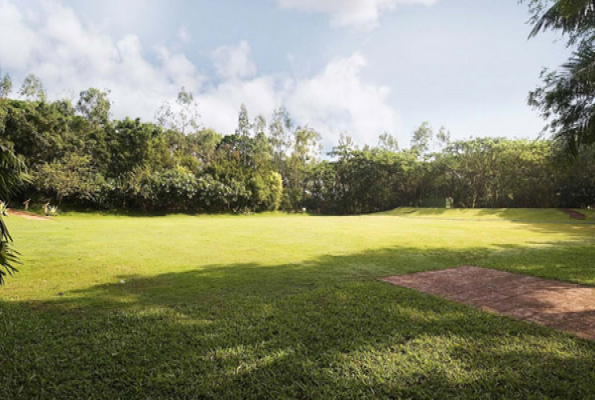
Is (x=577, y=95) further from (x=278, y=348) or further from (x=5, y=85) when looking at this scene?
(x=5, y=85)

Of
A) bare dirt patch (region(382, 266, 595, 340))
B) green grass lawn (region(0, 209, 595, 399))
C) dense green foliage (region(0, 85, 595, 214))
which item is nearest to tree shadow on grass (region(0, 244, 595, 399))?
green grass lawn (region(0, 209, 595, 399))

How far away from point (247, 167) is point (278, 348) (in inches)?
1217

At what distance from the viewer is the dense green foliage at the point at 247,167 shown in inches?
901

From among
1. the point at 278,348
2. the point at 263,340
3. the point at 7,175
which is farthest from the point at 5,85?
the point at 278,348

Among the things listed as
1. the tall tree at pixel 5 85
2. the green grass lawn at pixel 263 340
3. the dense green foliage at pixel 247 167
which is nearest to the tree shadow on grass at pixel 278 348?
the green grass lawn at pixel 263 340

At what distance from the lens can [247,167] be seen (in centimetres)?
3284

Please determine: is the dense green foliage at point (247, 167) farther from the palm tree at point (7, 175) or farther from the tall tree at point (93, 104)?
the palm tree at point (7, 175)

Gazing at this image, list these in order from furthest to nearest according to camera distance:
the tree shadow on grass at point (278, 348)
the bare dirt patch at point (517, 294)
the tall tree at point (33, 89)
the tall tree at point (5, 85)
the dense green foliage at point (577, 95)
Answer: the tall tree at point (33, 89)
the tall tree at point (5, 85)
the dense green foliage at point (577, 95)
the bare dirt patch at point (517, 294)
the tree shadow on grass at point (278, 348)

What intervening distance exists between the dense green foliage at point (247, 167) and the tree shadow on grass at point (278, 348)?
20.4 meters

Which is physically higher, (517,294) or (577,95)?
(577,95)

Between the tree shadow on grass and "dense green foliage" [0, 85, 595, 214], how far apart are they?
2043 cm

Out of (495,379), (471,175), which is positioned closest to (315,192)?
(471,175)

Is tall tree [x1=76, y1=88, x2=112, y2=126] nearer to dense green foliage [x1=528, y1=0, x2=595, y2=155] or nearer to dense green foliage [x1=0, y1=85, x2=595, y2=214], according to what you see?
dense green foliage [x1=0, y1=85, x2=595, y2=214]

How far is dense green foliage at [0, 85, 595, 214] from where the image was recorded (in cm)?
2289
